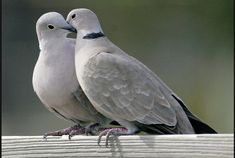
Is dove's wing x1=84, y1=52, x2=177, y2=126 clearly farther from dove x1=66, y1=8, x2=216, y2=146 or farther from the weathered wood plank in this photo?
the weathered wood plank

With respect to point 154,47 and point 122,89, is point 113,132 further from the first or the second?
point 154,47

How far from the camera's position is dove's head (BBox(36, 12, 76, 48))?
8.87 feet

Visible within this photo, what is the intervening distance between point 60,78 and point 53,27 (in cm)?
17

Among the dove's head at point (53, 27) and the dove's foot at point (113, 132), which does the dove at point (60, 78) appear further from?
the dove's foot at point (113, 132)

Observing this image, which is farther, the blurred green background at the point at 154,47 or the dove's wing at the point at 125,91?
the blurred green background at the point at 154,47

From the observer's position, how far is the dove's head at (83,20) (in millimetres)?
2725

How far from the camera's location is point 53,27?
2.71 m

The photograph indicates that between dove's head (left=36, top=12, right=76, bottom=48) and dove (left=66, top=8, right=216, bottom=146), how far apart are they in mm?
43

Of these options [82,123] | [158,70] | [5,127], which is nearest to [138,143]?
[82,123]

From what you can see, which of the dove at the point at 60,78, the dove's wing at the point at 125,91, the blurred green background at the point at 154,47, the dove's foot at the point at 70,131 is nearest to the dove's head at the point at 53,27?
the dove at the point at 60,78

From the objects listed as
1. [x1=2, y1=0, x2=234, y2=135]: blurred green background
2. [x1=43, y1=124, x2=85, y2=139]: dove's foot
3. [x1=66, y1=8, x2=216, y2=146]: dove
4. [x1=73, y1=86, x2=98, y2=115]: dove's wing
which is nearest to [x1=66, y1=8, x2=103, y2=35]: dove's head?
[x1=66, y1=8, x2=216, y2=146]: dove

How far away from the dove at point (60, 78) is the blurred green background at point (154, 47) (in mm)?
2309

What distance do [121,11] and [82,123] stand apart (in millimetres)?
3020

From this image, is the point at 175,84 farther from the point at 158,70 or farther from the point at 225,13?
the point at 225,13
